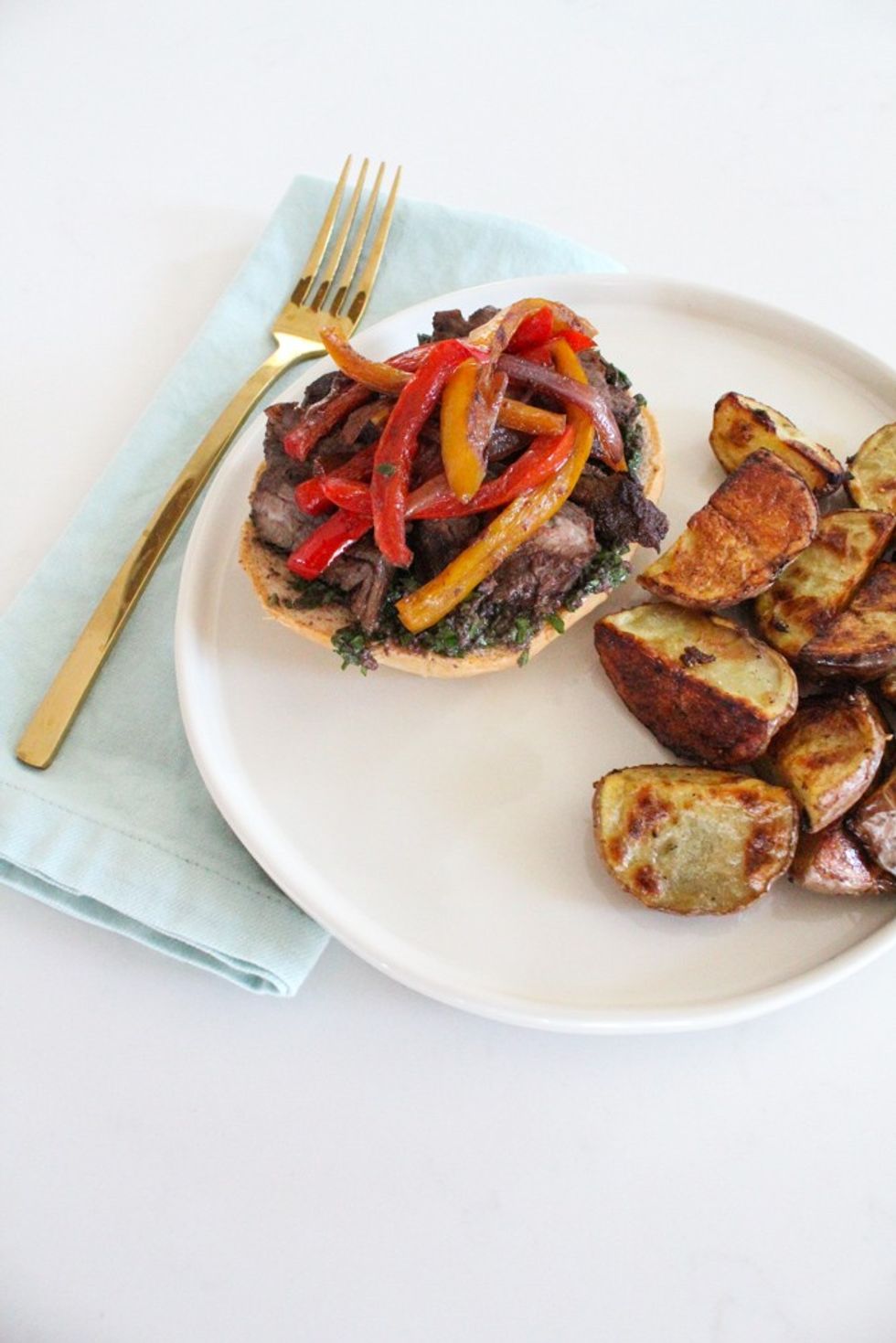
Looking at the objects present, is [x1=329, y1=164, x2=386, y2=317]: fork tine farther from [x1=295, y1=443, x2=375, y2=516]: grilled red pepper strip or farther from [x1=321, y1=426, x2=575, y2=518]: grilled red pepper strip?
[x1=321, y1=426, x2=575, y2=518]: grilled red pepper strip

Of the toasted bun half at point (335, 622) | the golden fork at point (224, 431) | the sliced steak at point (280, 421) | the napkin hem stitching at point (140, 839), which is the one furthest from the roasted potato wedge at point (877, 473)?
the napkin hem stitching at point (140, 839)

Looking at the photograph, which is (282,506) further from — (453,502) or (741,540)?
(741,540)

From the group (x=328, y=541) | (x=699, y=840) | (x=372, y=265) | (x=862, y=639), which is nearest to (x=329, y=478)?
(x=328, y=541)

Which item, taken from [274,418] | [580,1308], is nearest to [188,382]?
[274,418]

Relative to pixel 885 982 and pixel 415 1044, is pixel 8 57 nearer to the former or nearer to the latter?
pixel 415 1044

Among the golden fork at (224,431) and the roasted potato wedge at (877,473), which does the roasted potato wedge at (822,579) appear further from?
the golden fork at (224,431)

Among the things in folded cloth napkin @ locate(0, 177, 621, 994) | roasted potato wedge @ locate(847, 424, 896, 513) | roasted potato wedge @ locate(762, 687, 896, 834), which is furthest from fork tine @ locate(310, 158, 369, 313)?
roasted potato wedge @ locate(762, 687, 896, 834)
